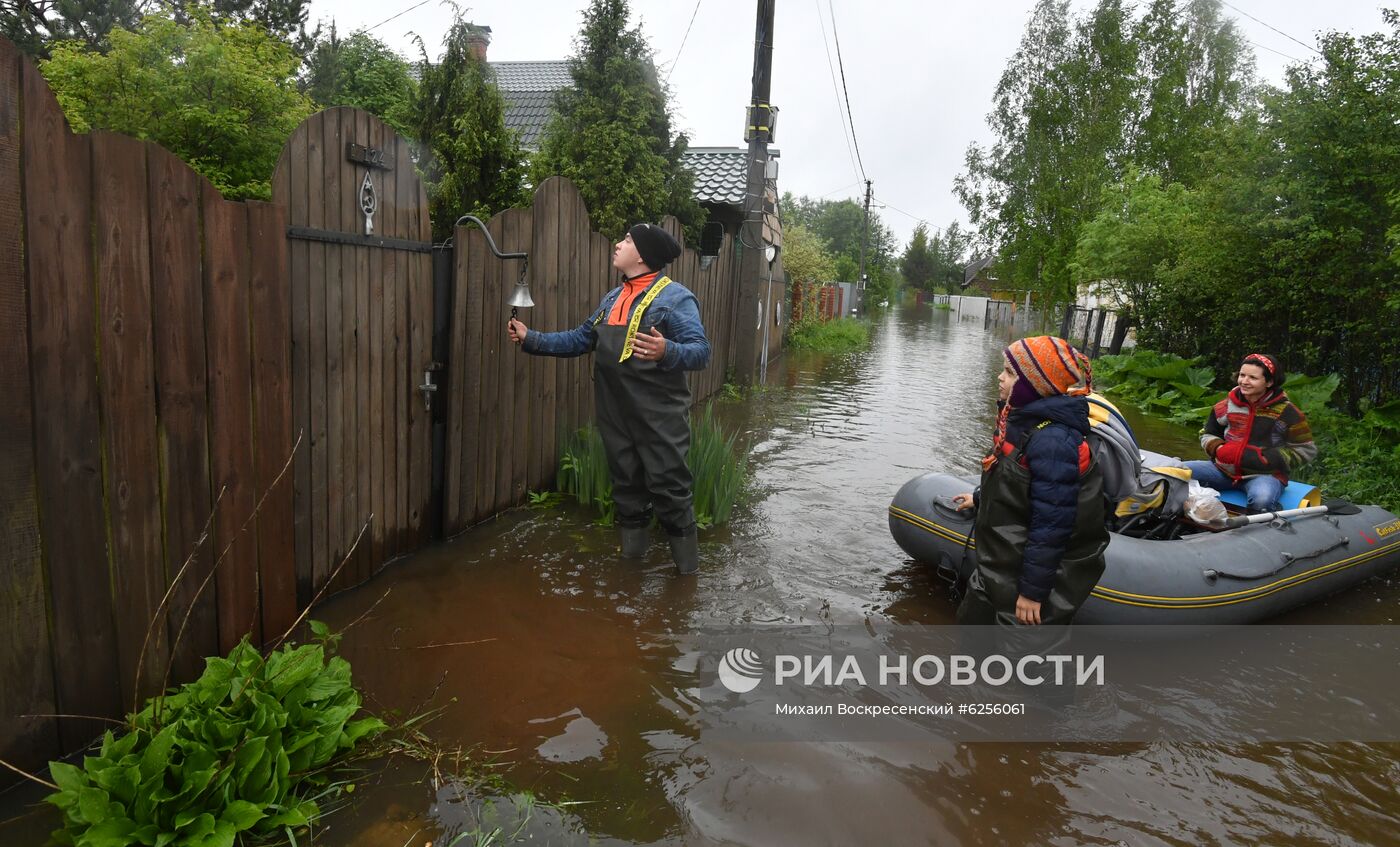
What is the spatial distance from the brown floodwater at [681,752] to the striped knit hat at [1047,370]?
52.0 inches

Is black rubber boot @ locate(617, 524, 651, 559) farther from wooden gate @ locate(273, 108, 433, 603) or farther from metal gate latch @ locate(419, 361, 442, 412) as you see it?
metal gate latch @ locate(419, 361, 442, 412)

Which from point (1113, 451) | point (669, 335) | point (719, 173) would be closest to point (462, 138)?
point (669, 335)

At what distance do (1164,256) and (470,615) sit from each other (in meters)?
14.5

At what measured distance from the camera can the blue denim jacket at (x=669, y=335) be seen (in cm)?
398

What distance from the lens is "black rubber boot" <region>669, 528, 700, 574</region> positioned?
14.0 ft

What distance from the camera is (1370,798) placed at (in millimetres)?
2775

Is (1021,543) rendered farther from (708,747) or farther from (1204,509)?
(1204,509)

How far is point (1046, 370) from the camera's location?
9.57 feet

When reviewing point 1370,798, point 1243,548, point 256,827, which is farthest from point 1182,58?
point 256,827

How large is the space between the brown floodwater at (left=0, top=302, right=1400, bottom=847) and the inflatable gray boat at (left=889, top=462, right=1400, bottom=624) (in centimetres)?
29

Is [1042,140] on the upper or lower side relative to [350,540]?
upper

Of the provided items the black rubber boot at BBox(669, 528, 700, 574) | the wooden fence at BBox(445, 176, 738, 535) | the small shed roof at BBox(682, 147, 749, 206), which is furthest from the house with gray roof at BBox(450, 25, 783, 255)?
the black rubber boot at BBox(669, 528, 700, 574)

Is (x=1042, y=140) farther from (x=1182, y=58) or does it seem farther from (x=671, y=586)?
(x=671, y=586)

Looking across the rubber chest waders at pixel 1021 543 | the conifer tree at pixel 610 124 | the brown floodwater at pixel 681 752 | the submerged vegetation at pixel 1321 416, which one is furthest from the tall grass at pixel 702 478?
the conifer tree at pixel 610 124
